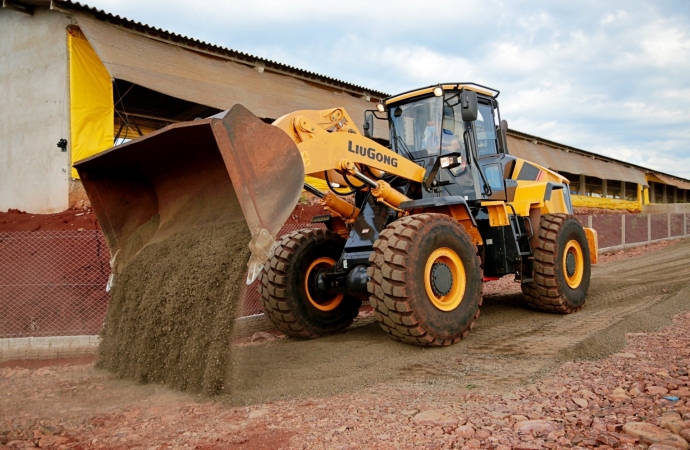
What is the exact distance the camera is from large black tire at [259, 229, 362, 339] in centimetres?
608

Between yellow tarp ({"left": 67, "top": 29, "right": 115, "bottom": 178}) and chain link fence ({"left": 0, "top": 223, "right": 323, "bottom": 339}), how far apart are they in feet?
9.05

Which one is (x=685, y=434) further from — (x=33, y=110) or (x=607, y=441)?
(x=33, y=110)

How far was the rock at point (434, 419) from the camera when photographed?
327 cm

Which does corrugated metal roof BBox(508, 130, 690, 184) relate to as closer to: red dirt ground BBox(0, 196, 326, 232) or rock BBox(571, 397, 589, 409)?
red dirt ground BBox(0, 196, 326, 232)

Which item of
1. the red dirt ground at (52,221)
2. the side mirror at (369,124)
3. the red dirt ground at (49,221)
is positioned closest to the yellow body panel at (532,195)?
the side mirror at (369,124)

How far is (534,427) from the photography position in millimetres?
3055

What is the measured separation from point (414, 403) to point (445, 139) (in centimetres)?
359

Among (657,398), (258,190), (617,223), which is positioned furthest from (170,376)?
(617,223)

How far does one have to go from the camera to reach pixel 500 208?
637 centimetres

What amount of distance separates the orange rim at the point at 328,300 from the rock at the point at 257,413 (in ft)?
8.12

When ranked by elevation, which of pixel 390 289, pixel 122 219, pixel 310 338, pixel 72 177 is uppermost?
pixel 72 177

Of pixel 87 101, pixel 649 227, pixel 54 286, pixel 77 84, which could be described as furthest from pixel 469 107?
pixel 649 227

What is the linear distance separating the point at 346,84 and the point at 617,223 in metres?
9.97

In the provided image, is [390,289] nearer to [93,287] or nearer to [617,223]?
[93,287]
